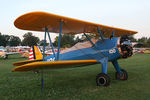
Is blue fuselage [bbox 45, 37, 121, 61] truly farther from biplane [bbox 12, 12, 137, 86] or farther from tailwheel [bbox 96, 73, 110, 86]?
tailwheel [bbox 96, 73, 110, 86]

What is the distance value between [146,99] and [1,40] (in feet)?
329

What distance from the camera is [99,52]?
15.1 feet

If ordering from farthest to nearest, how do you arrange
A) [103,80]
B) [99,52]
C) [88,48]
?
[88,48] → [99,52] → [103,80]

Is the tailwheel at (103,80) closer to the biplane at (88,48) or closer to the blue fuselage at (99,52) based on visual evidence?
the biplane at (88,48)

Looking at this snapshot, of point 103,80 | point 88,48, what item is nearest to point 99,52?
point 88,48

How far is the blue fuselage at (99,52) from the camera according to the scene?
4335 mm

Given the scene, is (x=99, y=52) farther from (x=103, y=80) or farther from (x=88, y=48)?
(x=103, y=80)

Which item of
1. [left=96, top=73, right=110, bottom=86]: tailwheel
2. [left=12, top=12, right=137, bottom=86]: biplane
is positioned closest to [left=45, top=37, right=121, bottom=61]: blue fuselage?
[left=12, top=12, right=137, bottom=86]: biplane

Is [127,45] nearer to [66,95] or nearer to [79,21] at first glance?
[79,21]

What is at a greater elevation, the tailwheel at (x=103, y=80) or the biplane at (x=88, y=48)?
the biplane at (x=88, y=48)

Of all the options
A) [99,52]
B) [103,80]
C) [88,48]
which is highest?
[88,48]

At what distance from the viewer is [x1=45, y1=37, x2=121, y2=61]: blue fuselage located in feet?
14.2

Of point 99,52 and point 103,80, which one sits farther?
point 99,52

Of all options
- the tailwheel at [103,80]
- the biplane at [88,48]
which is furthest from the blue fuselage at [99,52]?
the tailwheel at [103,80]
